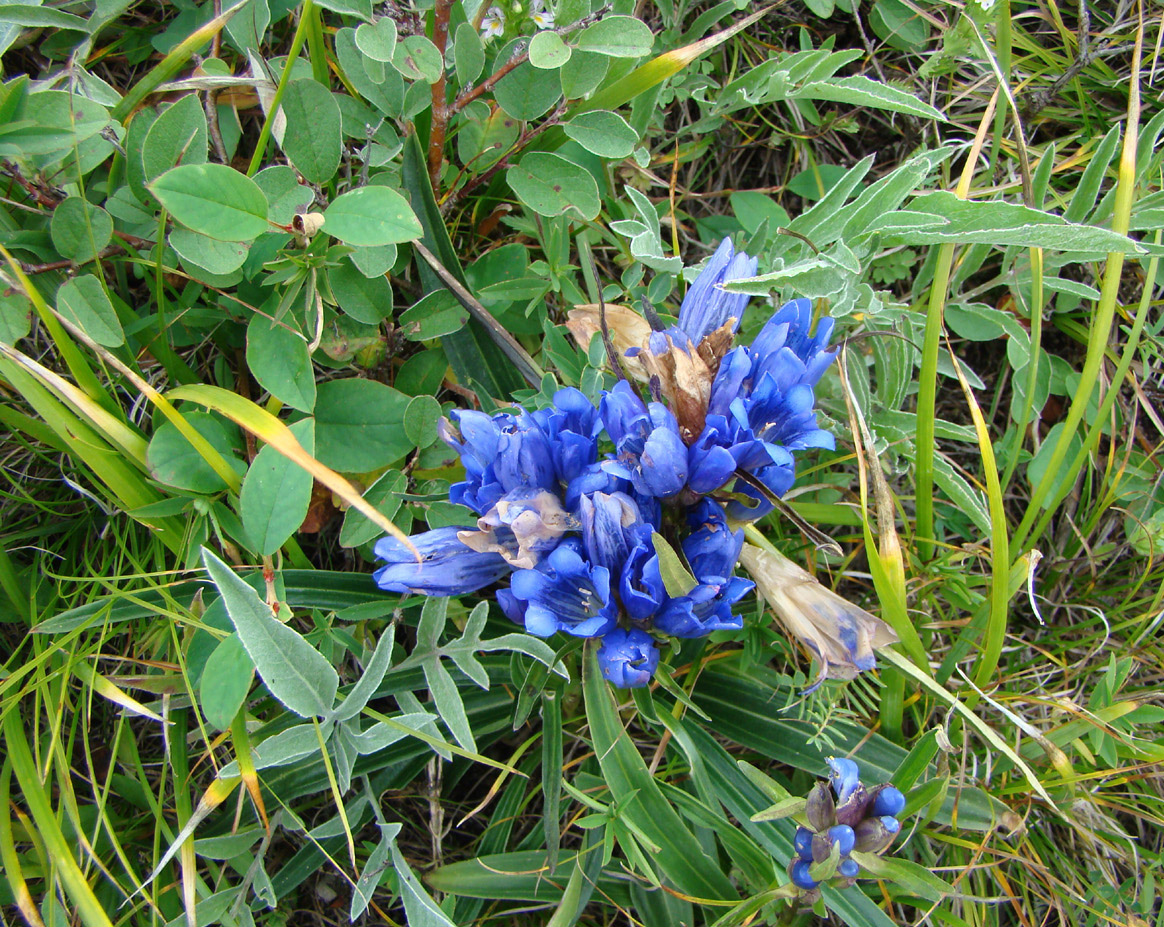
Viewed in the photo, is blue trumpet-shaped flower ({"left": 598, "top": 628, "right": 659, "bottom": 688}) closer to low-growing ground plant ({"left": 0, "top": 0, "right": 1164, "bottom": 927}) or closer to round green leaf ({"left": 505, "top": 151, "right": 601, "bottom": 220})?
low-growing ground plant ({"left": 0, "top": 0, "right": 1164, "bottom": 927})

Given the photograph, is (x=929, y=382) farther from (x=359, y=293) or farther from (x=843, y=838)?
(x=359, y=293)

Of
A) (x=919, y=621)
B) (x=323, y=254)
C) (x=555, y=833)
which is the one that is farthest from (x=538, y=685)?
(x=919, y=621)

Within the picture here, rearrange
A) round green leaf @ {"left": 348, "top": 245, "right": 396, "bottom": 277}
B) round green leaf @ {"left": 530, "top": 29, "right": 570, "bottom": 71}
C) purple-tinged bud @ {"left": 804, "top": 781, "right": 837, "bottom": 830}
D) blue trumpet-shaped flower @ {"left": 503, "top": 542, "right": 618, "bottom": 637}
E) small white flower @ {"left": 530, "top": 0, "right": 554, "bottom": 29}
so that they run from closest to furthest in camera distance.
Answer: blue trumpet-shaped flower @ {"left": 503, "top": 542, "right": 618, "bottom": 637} → purple-tinged bud @ {"left": 804, "top": 781, "right": 837, "bottom": 830} → round green leaf @ {"left": 530, "top": 29, "right": 570, "bottom": 71} → round green leaf @ {"left": 348, "top": 245, "right": 396, "bottom": 277} → small white flower @ {"left": 530, "top": 0, "right": 554, "bottom": 29}

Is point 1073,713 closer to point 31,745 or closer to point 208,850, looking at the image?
point 208,850

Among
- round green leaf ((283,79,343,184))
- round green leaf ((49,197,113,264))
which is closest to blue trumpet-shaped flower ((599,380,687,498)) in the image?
round green leaf ((283,79,343,184))

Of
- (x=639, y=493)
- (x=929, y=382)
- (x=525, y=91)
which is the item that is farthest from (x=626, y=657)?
(x=525, y=91)

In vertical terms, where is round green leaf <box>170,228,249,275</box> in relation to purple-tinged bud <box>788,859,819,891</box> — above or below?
above

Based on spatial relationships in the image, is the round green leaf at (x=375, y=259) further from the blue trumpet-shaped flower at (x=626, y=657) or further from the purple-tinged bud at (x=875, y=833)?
the purple-tinged bud at (x=875, y=833)

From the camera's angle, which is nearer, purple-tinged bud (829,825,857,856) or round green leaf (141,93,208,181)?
purple-tinged bud (829,825,857,856)
